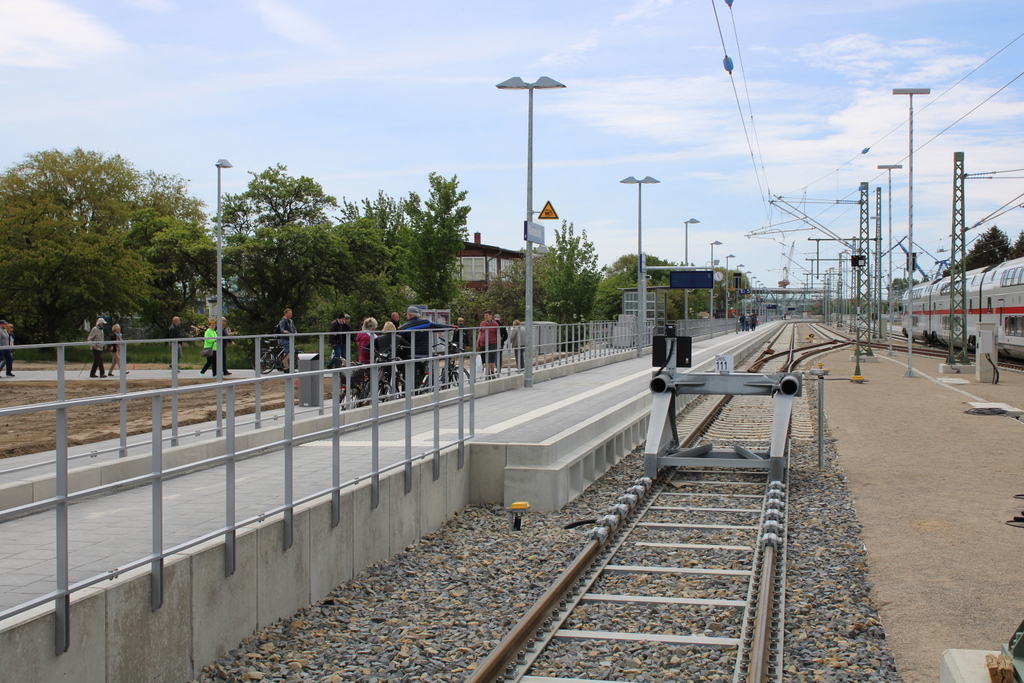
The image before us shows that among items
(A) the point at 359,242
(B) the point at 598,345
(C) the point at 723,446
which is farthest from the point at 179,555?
(A) the point at 359,242

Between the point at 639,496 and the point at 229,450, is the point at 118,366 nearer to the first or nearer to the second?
the point at 229,450

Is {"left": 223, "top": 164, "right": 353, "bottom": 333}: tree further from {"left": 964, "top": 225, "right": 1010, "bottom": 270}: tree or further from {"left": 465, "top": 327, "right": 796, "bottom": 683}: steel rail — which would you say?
{"left": 964, "top": 225, "right": 1010, "bottom": 270}: tree

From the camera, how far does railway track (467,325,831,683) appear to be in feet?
18.7

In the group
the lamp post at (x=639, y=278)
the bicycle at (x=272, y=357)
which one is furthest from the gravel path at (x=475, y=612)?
the lamp post at (x=639, y=278)

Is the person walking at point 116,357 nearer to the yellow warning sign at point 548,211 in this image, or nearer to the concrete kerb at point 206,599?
the concrete kerb at point 206,599

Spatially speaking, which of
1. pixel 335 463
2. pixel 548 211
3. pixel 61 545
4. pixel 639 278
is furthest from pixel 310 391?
pixel 639 278

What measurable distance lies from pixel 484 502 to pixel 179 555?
215 inches

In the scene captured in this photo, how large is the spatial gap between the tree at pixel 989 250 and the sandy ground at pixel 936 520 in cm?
7884

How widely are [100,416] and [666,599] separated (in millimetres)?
4054

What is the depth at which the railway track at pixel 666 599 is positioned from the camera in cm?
570

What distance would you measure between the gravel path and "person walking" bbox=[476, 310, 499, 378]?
9.89 meters

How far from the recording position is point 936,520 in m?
9.66

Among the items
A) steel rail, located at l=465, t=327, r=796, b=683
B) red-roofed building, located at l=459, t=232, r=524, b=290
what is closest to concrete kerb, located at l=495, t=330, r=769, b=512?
steel rail, located at l=465, t=327, r=796, b=683

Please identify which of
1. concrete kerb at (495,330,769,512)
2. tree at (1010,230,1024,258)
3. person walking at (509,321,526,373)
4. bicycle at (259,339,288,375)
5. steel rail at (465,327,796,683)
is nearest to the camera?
steel rail at (465,327,796,683)
